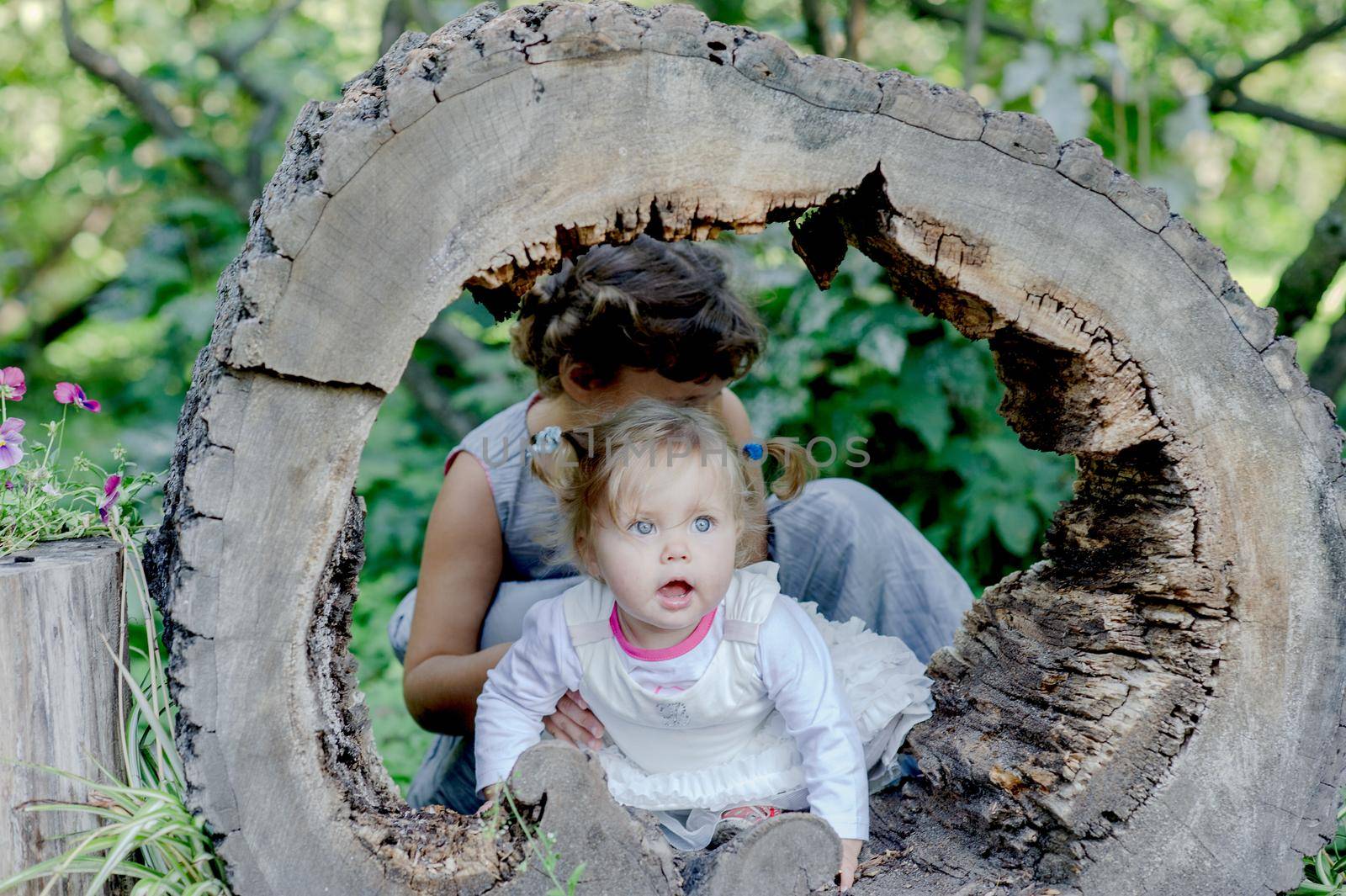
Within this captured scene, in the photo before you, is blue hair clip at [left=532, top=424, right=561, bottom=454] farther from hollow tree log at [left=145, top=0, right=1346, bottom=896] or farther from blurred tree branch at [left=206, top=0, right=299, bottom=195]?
blurred tree branch at [left=206, top=0, right=299, bottom=195]

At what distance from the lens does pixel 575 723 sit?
6.21ft

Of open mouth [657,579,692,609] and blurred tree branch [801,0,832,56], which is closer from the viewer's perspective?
open mouth [657,579,692,609]

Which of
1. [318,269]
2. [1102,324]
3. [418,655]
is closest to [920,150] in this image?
[1102,324]

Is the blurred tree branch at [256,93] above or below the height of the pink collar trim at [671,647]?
above

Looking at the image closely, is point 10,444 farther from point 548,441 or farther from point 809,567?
point 809,567

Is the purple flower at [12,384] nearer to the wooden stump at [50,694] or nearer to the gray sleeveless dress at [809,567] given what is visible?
the wooden stump at [50,694]

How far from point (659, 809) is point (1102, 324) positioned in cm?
107

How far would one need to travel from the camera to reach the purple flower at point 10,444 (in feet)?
5.53

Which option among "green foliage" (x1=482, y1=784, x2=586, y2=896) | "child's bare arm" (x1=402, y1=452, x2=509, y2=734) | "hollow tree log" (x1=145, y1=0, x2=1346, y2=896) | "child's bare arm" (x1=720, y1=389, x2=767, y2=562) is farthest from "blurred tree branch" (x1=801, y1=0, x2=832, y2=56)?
"green foliage" (x1=482, y1=784, x2=586, y2=896)

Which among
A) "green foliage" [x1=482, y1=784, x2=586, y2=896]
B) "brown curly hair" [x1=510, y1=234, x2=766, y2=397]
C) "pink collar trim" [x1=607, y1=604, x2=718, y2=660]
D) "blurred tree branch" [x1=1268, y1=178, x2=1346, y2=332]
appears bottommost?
"green foliage" [x1=482, y1=784, x2=586, y2=896]

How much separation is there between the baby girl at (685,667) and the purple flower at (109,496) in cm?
67

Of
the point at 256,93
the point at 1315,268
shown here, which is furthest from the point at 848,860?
the point at 256,93

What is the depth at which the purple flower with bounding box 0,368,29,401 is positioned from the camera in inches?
68.9

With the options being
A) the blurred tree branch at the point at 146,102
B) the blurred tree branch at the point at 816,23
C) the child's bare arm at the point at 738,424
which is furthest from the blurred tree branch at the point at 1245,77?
the blurred tree branch at the point at 146,102
